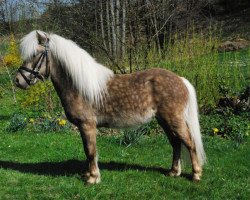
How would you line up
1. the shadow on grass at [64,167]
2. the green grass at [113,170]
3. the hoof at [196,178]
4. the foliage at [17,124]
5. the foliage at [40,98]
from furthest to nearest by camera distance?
1. the foliage at [40,98]
2. the foliage at [17,124]
3. the shadow on grass at [64,167]
4. the hoof at [196,178]
5. the green grass at [113,170]

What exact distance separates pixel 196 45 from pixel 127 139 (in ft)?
12.9

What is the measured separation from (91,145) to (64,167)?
1241 millimetres

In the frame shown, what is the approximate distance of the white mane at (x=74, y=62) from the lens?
6.01m

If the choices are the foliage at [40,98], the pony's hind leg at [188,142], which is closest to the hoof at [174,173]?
the pony's hind leg at [188,142]

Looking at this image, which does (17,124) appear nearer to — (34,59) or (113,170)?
(113,170)

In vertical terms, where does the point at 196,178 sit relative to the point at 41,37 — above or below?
below

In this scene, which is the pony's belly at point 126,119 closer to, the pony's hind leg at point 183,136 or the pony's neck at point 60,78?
the pony's hind leg at point 183,136

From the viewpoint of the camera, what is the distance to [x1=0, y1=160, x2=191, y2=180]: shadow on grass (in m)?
6.86

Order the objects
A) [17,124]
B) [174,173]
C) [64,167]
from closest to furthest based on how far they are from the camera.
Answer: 1. [174,173]
2. [64,167]
3. [17,124]

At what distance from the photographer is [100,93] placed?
613cm

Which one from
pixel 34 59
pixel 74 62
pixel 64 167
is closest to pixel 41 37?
pixel 34 59

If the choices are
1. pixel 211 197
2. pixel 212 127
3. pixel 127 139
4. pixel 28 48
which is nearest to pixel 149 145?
pixel 127 139

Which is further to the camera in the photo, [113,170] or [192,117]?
[113,170]

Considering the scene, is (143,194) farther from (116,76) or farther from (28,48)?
(28,48)
